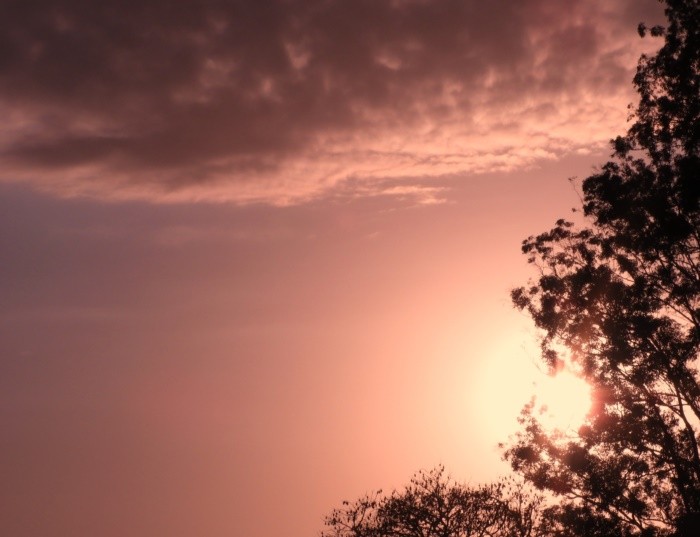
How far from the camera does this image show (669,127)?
23000mm

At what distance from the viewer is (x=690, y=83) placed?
21.7 meters

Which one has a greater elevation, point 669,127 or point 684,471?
point 669,127

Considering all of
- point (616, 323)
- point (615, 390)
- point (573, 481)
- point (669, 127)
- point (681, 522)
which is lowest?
point (681, 522)

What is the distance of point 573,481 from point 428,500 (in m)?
11.7

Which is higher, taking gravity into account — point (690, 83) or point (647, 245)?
point (690, 83)

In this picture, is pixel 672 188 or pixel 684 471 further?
pixel 684 471

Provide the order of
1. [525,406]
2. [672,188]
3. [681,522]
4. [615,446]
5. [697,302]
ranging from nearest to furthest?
[672,188] < [697,302] < [681,522] < [615,446] < [525,406]

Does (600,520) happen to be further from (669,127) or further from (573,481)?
(669,127)

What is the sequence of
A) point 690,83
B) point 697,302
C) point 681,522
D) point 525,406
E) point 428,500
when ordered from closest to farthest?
1. point 690,83
2. point 697,302
3. point 681,522
4. point 525,406
5. point 428,500

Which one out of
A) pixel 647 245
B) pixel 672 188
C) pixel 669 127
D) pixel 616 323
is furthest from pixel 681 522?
pixel 669 127

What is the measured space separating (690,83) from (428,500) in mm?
27047

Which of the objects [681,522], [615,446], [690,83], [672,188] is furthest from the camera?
[615,446]

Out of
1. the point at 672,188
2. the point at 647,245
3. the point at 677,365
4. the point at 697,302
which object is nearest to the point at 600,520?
the point at 677,365

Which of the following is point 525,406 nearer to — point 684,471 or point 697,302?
point 684,471
